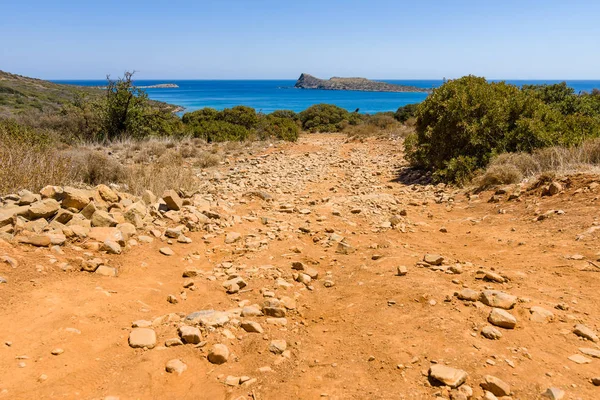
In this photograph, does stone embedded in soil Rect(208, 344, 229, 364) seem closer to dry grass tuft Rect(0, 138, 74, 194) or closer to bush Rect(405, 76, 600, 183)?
dry grass tuft Rect(0, 138, 74, 194)

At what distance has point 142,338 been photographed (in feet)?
9.82

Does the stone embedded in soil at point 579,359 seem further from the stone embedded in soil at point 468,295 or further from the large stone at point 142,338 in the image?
the large stone at point 142,338

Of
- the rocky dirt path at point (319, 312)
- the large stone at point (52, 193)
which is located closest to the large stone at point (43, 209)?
the large stone at point (52, 193)

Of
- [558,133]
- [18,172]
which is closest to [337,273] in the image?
[18,172]

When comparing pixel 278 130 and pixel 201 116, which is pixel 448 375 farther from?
pixel 201 116

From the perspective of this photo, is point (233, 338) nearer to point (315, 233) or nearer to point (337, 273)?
point (337, 273)

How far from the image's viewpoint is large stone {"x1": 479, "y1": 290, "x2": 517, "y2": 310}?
3277 millimetres

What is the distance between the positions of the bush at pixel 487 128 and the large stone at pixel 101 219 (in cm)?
742

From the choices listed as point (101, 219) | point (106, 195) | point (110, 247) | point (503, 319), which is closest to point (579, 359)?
point (503, 319)

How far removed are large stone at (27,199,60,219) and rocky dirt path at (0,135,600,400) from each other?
0.70m

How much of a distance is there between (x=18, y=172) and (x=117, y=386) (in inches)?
208

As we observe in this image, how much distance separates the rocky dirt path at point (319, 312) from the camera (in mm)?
2523

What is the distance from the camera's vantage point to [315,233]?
5902 millimetres

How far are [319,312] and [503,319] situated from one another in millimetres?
1576
